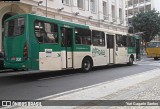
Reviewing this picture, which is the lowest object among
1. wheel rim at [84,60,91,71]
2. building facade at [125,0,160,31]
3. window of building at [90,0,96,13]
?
wheel rim at [84,60,91,71]

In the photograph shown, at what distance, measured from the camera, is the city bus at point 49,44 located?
13992 mm

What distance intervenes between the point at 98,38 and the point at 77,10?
54.4ft

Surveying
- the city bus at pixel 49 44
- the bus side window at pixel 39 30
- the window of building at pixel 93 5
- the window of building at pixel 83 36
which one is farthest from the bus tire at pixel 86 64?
the window of building at pixel 93 5

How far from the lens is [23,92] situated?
10.5 metres

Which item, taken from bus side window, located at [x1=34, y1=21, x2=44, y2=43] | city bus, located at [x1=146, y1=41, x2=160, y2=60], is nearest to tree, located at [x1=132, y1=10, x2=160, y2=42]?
city bus, located at [x1=146, y1=41, x2=160, y2=60]

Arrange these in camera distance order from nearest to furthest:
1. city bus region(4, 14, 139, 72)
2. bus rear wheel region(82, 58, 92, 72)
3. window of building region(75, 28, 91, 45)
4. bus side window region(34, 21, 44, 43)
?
city bus region(4, 14, 139, 72)
bus side window region(34, 21, 44, 43)
window of building region(75, 28, 91, 45)
bus rear wheel region(82, 58, 92, 72)

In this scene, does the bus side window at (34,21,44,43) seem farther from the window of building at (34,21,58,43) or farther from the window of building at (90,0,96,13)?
the window of building at (90,0,96,13)

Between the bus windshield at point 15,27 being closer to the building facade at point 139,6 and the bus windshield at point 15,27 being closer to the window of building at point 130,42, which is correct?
the window of building at point 130,42

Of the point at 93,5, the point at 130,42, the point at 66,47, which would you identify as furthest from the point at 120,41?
the point at 93,5

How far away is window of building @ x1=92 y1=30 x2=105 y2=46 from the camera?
19.3m

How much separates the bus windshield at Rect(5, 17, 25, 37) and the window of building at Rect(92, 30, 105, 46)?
606 cm

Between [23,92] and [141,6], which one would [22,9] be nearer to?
[23,92]

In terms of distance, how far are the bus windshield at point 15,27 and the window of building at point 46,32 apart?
705mm

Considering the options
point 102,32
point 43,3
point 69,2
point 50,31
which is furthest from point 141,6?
Answer: point 50,31
